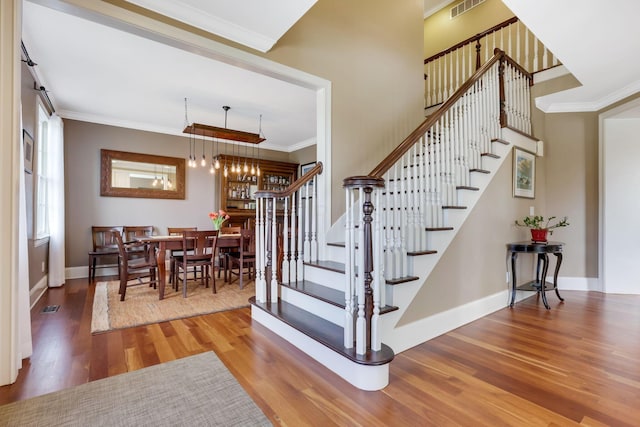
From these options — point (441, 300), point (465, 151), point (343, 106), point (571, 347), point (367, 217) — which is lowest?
point (571, 347)

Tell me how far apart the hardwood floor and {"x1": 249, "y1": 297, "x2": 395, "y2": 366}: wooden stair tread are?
0.59 feet

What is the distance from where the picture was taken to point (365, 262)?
1870 mm

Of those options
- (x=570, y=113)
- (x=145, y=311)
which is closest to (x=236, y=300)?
(x=145, y=311)

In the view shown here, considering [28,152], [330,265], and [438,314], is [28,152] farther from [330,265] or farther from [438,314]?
[438,314]

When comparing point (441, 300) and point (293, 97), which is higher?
point (293, 97)

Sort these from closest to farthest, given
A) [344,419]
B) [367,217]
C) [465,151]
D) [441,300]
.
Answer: [344,419] < [367,217] < [441,300] < [465,151]

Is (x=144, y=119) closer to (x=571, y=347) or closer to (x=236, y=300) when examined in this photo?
(x=236, y=300)

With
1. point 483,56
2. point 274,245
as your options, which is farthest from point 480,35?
point 274,245

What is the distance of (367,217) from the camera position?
1.86 meters

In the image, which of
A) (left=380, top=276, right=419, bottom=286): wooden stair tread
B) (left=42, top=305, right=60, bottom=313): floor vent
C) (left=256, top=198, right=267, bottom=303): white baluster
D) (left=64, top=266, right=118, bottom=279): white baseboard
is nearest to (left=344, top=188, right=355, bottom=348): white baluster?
(left=380, top=276, right=419, bottom=286): wooden stair tread

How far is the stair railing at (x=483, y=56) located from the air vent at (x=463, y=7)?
980mm

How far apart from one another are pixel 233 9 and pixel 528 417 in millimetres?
3212

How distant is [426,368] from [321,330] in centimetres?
76

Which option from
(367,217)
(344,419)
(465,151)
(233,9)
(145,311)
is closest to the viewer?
(344,419)
